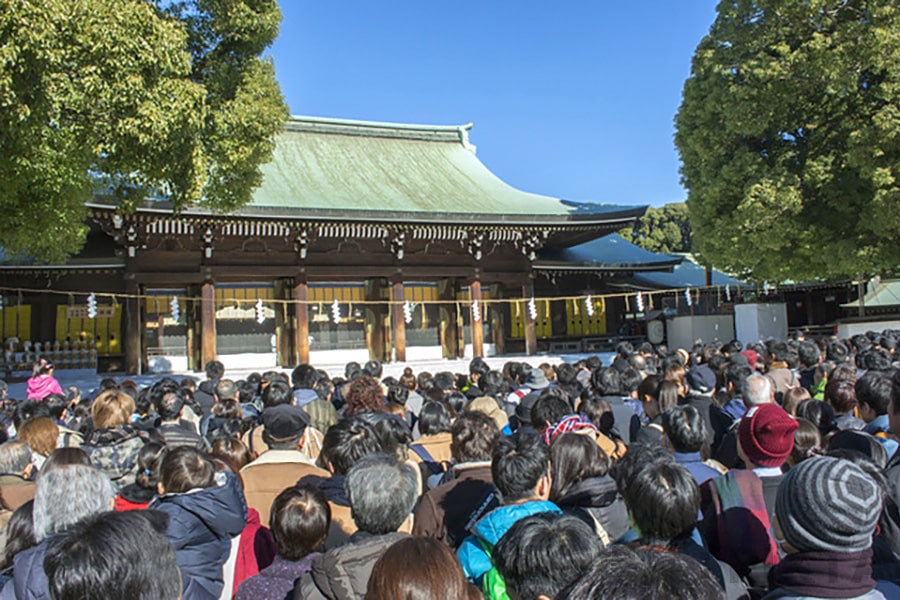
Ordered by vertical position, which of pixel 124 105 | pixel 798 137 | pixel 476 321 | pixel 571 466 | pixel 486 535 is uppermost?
pixel 798 137

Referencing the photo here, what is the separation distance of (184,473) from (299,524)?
84 cm

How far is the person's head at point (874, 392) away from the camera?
4746 mm

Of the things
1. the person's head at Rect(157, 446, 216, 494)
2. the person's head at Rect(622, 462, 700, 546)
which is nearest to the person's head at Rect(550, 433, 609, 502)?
the person's head at Rect(622, 462, 700, 546)

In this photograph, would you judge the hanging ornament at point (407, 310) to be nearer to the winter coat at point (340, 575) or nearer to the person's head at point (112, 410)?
the person's head at point (112, 410)

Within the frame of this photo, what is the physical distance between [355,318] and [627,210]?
9.18 metres

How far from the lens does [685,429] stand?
3977 mm

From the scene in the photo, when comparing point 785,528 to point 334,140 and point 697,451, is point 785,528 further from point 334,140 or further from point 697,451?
Result: point 334,140

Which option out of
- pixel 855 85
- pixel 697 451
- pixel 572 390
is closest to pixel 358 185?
pixel 855 85

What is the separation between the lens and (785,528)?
7.36 feet

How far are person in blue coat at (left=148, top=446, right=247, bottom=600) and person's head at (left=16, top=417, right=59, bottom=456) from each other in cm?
204

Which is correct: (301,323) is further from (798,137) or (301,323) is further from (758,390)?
(758,390)

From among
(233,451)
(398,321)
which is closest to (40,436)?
(233,451)

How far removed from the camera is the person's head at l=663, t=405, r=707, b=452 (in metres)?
3.97

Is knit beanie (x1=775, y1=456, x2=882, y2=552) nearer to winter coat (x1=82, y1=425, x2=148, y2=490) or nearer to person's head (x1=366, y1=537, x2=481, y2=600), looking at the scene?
person's head (x1=366, y1=537, x2=481, y2=600)
